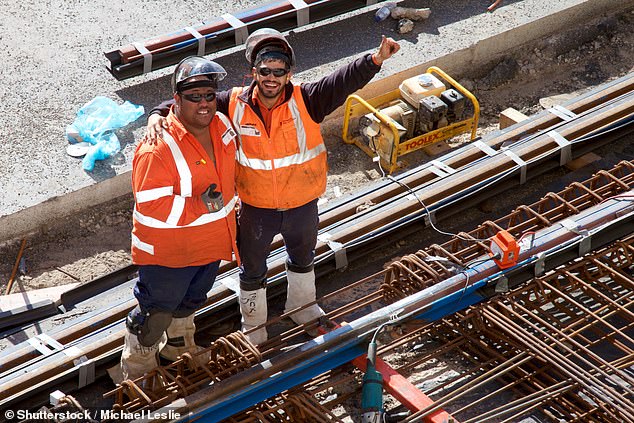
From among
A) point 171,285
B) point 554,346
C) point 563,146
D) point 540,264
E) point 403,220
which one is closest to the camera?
point 171,285

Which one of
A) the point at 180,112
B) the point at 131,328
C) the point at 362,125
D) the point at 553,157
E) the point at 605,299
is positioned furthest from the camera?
the point at 362,125

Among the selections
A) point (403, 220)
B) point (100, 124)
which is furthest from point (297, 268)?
point (100, 124)

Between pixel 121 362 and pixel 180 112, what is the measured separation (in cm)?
185

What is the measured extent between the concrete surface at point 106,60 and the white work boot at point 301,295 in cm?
233

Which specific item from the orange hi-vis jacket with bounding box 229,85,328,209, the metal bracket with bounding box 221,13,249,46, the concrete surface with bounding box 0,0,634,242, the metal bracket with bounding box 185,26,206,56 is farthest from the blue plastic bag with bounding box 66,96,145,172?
the orange hi-vis jacket with bounding box 229,85,328,209

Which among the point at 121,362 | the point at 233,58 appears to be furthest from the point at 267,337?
the point at 233,58

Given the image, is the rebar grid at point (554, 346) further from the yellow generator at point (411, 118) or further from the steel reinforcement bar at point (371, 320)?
the yellow generator at point (411, 118)

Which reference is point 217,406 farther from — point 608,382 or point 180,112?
point 608,382

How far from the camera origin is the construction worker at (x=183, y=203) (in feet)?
18.6

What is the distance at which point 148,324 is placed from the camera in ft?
20.0

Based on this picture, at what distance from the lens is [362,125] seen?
9188 mm

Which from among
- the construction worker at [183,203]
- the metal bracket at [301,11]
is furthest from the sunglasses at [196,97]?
the metal bracket at [301,11]

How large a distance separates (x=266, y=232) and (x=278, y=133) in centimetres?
70

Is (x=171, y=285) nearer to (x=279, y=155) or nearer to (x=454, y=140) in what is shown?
(x=279, y=155)
